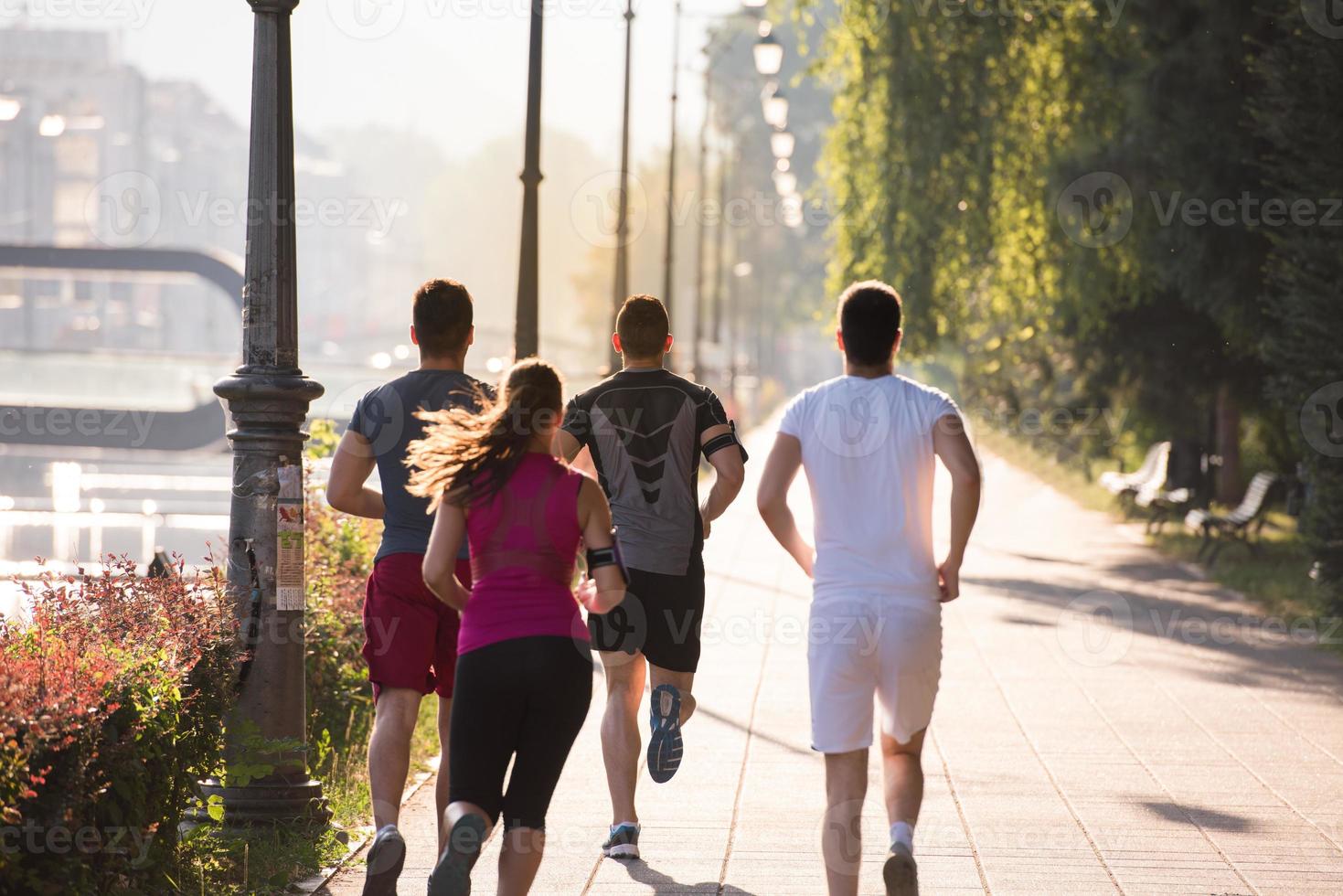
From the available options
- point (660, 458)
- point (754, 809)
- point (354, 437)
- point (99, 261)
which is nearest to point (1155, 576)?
point (754, 809)

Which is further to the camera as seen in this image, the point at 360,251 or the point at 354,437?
the point at 360,251

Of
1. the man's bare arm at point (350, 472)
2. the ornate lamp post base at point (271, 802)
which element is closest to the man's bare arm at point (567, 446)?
the man's bare arm at point (350, 472)

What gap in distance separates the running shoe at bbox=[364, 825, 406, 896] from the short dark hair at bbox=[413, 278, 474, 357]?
1.55 metres

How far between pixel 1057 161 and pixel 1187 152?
8.17 ft

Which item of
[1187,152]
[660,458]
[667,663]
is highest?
[1187,152]

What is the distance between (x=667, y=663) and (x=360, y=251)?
176 m

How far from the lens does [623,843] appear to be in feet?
21.7

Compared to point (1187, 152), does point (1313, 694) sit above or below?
below

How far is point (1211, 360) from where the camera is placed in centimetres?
2045

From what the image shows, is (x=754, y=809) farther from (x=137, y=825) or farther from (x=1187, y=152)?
(x=1187, y=152)

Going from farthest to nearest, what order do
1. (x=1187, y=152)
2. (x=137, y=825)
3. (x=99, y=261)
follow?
1. (x=99, y=261)
2. (x=1187, y=152)
3. (x=137, y=825)

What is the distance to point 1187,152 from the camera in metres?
16.7

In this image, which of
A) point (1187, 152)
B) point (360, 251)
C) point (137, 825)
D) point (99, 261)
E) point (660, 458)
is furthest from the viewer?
A: point (360, 251)

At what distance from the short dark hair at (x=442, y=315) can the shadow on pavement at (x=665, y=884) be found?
1.96 metres
